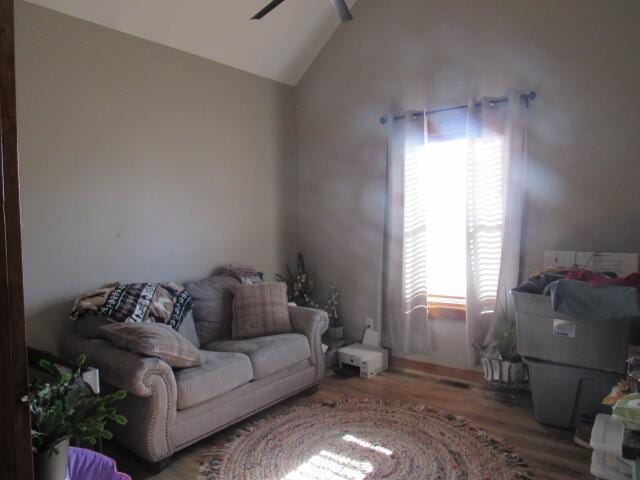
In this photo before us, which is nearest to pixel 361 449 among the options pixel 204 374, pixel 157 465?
pixel 204 374

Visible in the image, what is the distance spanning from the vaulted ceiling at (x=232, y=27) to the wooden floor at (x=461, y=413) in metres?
2.68

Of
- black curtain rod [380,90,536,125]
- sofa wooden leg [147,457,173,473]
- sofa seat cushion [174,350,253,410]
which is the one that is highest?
black curtain rod [380,90,536,125]

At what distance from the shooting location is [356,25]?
3953 mm

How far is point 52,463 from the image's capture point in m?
1.12

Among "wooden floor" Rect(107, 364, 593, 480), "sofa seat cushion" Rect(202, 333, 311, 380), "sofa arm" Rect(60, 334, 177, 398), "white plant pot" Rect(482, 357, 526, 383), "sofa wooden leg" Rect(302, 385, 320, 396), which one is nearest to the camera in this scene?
"sofa arm" Rect(60, 334, 177, 398)

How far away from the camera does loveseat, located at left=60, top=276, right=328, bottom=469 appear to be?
2246mm

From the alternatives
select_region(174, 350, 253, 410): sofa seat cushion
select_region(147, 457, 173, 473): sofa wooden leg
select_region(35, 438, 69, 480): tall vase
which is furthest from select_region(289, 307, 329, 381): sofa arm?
select_region(35, 438, 69, 480): tall vase

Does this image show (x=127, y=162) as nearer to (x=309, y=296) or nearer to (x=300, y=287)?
(x=300, y=287)

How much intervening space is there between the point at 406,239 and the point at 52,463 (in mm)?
2984

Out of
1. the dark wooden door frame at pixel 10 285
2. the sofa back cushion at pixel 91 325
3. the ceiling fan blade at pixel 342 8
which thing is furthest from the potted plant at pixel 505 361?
the dark wooden door frame at pixel 10 285

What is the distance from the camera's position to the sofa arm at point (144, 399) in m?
2.20

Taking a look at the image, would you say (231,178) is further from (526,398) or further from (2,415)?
(2,415)

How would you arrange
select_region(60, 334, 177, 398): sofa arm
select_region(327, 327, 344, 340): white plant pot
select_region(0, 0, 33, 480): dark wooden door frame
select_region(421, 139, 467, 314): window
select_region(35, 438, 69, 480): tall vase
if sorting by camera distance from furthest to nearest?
select_region(327, 327, 344, 340): white plant pot, select_region(421, 139, 467, 314): window, select_region(60, 334, 177, 398): sofa arm, select_region(35, 438, 69, 480): tall vase, select_region(0, 0, 33, 480): dark wooden door frame

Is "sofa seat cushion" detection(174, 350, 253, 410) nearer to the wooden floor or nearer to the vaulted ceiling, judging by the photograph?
the wooden floor
